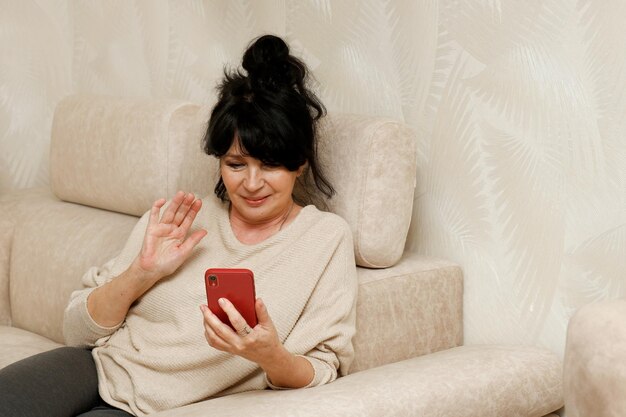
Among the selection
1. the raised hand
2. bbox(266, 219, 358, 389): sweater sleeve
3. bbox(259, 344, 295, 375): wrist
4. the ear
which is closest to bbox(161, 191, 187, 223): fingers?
the raised hand

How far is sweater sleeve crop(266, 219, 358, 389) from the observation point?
5.63 ft

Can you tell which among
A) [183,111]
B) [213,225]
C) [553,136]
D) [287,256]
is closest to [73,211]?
[183,111]

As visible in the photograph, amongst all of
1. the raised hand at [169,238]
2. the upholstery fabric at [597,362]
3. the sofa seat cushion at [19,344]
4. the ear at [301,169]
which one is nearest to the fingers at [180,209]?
the raised hand at [169,238]

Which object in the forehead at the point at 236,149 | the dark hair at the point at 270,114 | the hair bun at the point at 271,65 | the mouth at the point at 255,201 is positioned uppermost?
the hair bun at the point at 271,65

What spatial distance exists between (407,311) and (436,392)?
309 millimetres

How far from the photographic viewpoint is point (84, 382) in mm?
1840

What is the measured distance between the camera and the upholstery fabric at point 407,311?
189 cm

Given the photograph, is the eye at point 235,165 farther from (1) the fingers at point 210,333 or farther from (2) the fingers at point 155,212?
(1) the fingers at point 210,333

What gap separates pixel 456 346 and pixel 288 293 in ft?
1.60

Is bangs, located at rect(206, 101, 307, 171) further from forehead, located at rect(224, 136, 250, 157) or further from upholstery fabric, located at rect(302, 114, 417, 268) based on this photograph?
upholstery fabric, located at rect(302, 114, 417, 268)

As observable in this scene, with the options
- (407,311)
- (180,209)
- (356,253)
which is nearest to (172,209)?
(180,209)

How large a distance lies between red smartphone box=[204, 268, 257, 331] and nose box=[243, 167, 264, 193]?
0.34 metres

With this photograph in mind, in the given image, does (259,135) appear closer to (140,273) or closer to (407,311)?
(140,273)

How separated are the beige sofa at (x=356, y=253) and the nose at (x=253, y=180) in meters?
0.20
